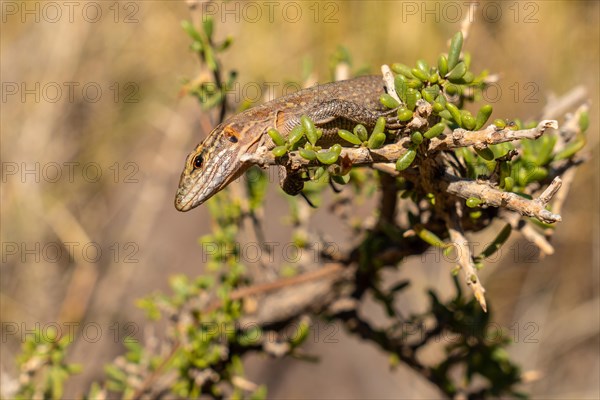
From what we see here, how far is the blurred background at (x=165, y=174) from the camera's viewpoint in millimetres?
5898

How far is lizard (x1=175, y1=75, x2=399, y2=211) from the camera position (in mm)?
2666

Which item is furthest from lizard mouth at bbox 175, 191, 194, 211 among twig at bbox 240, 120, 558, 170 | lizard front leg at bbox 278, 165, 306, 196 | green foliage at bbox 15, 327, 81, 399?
green foliage at bbox 15, 327, 81, 399

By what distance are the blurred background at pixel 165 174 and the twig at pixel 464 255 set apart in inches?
112

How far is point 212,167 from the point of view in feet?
9.05

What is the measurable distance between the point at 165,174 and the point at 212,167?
141 inches

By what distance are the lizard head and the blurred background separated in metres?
2.62

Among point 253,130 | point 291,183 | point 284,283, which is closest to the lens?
point 291,183

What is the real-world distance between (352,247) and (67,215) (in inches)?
165

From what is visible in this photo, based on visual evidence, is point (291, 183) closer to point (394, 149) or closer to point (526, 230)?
point (394, 149)

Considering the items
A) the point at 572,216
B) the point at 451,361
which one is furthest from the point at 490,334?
the point at 572,216

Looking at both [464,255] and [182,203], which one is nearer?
[464,255]

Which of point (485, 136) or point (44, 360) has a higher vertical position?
point (485, 136)

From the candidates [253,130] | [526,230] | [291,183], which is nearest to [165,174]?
[253,130]

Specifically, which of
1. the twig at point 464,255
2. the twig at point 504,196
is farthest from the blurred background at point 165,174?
the twig at point 504,196
